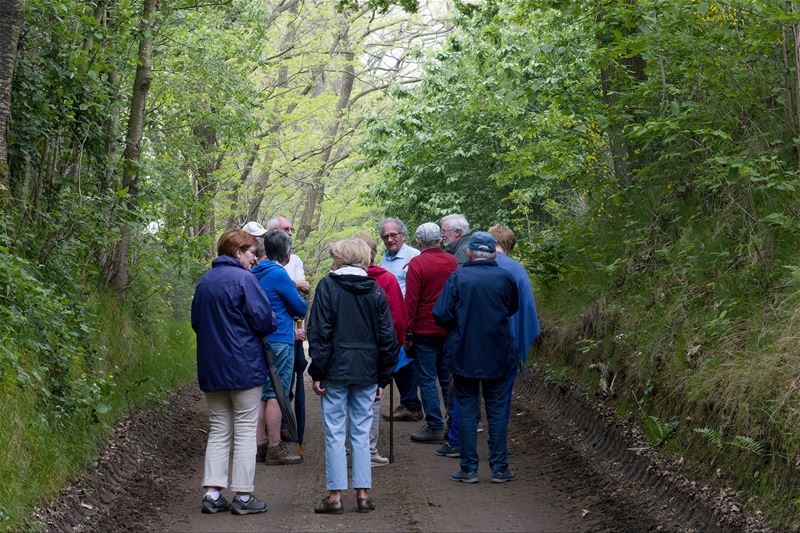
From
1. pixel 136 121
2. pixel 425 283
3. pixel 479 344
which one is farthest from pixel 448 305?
pixel 136 121

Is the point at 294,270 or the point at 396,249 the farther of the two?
the point at 396,249

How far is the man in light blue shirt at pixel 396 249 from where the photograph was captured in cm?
1073

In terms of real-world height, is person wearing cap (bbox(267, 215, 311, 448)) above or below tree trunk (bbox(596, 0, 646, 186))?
below

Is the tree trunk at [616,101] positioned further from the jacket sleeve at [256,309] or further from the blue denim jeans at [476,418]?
the jacket sleeve at [256,309]

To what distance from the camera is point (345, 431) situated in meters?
7.68

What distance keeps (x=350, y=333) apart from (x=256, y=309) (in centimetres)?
74

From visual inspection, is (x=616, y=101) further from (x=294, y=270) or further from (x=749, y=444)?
(x=749, y=444)

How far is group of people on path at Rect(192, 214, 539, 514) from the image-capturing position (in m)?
7.54

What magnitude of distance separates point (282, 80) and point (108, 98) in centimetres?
1882

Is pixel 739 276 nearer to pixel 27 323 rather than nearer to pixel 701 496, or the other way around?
pixel 701 496

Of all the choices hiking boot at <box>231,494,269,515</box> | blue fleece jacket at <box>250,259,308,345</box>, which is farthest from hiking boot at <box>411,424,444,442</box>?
Answer: hiking boot at <box>231,494,269,515</box>

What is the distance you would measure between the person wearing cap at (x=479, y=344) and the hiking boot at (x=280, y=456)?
5.45 feet

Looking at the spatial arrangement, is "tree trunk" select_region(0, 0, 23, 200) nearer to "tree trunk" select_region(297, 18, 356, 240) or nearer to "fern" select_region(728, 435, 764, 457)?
"fern" select_region(728, 435, 764, 457)

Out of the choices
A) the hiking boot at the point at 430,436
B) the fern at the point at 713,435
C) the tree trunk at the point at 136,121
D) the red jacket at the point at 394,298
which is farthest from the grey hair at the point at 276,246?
the fern at the point at 713,435
